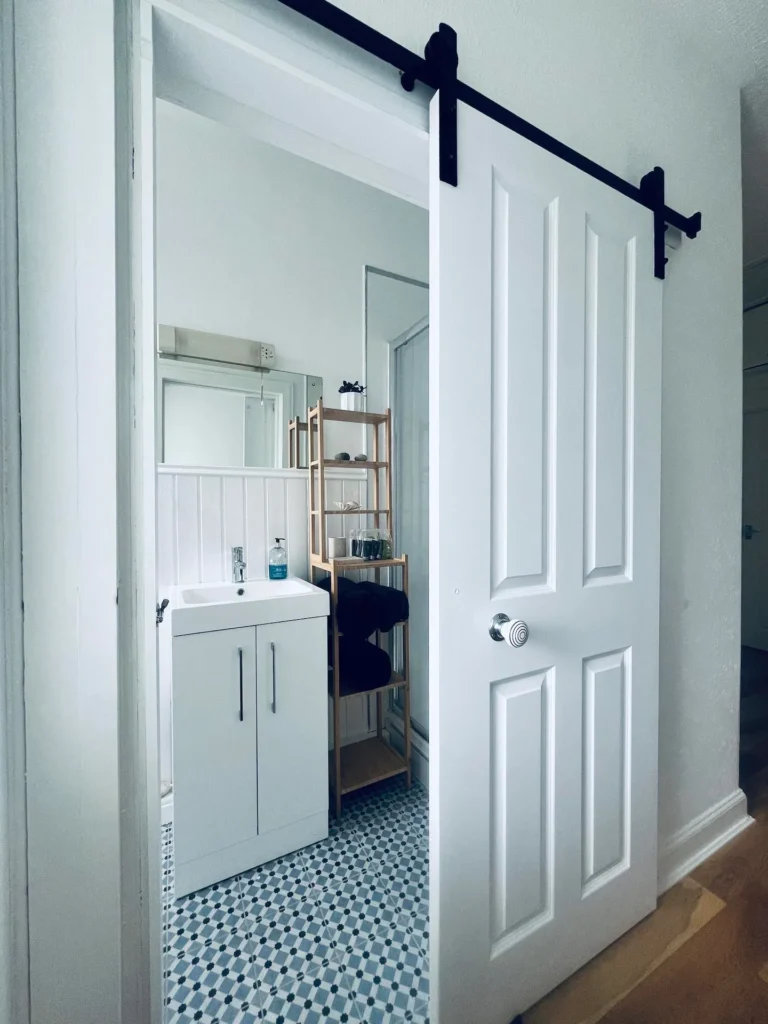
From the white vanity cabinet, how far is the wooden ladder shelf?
5.7 inches

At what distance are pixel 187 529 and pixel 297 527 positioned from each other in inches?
17.7

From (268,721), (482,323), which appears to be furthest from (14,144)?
(268,721)

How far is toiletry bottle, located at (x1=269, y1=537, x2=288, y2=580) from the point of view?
1.74 meters

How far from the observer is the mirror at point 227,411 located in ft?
5.31

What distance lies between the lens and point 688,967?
38.7 inches

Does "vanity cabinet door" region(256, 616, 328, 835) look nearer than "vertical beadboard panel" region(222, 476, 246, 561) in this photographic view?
Yes

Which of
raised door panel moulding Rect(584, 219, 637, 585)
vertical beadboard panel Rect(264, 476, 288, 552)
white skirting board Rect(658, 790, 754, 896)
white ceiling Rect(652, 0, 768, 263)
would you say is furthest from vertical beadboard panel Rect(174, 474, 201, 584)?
white ceiling Rect(652, 0, 768, 263)

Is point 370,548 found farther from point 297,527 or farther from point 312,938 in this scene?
point 312,938

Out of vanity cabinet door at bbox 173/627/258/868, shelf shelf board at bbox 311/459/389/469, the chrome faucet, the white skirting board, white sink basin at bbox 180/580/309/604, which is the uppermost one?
shelf shelf board at bbox 311/459/389/469

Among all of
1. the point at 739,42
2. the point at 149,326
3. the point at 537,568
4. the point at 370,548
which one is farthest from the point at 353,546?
the point at 739,42

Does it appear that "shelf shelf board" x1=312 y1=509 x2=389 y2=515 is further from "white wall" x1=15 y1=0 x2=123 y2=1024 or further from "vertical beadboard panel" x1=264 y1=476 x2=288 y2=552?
"white wall" x1=15 y1=0 x2=123 y2=1024

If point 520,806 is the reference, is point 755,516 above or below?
above

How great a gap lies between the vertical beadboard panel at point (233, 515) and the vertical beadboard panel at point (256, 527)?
0.02 m

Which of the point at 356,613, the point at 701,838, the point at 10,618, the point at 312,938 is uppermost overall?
the point at 10,618
